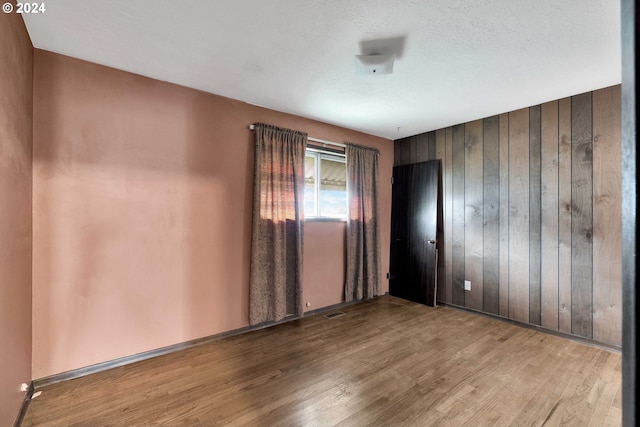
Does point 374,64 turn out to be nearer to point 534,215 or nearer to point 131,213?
point 131,213

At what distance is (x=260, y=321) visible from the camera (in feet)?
9.70

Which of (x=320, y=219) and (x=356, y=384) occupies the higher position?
(x=320, y=219)

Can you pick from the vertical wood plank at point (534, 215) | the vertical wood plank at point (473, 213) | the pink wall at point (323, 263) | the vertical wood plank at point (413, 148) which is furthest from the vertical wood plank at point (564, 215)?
the pink wall at point (323, 263)

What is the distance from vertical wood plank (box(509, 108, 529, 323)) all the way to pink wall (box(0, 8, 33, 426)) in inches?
165

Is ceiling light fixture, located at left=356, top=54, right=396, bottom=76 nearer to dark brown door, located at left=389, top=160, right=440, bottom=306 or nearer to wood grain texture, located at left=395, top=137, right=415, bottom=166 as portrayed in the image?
dark brown door, located at left=389, top=160, right=440, bottom=306

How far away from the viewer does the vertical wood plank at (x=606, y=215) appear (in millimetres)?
2531

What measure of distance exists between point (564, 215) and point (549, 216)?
0.40 feet

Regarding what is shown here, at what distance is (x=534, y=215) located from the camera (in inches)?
119

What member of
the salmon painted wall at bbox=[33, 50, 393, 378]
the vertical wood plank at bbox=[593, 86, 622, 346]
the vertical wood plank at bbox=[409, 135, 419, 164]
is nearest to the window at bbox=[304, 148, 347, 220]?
the salmon painted wall at bbox=[33, 50, 393, 378]

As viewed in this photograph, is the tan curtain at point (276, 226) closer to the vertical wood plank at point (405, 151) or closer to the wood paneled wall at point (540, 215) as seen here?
the vertical wood plank at point (405, 151)

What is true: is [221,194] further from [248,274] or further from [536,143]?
[536,143]

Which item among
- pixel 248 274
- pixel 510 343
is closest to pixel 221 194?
pixel 248 274

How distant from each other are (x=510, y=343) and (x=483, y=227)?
1339 millimetres

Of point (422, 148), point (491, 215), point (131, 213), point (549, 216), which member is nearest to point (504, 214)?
point (491, 215)
